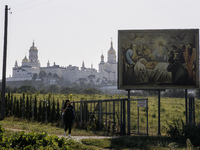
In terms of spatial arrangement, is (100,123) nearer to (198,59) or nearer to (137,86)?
(137,86)

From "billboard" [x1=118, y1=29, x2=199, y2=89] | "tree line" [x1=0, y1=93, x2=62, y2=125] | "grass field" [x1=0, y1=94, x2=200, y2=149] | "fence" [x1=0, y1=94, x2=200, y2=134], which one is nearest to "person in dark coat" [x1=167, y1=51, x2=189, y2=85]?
"billboard" [x1=118, y1=29, x2=199, y2=89]

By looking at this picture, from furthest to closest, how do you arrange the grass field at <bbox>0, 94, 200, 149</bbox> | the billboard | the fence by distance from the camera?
the fence
the billboard
the grass field at <bbox>0, 94, 200, 149</bbox>

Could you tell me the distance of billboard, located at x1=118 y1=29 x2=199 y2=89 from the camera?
56.0ft

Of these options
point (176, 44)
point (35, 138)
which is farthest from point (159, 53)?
point (35, 138)

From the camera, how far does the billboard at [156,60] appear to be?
56.0 ft

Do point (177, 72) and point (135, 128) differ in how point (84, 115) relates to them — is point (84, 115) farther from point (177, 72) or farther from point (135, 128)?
point (177, 72)

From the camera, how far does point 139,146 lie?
12.0m

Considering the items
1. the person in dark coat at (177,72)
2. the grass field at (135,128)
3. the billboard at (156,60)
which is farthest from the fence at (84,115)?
the person in dark coat at (177,72)

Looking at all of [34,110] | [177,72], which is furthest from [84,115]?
[34,110]

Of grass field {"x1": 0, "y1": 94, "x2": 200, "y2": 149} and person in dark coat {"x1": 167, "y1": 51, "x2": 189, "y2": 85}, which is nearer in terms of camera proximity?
grass field {"x1": 0, "y1": 94, "x2": 200, "y2": 149}

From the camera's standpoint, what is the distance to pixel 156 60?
17078 mm

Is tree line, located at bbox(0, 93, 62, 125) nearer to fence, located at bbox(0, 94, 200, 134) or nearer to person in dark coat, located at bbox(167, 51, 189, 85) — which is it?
fence, located at bbox(0, 94, 200, 134)

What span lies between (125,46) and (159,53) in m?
1.66

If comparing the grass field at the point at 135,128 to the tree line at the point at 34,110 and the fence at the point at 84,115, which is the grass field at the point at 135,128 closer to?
the fence at the point at 84,115
